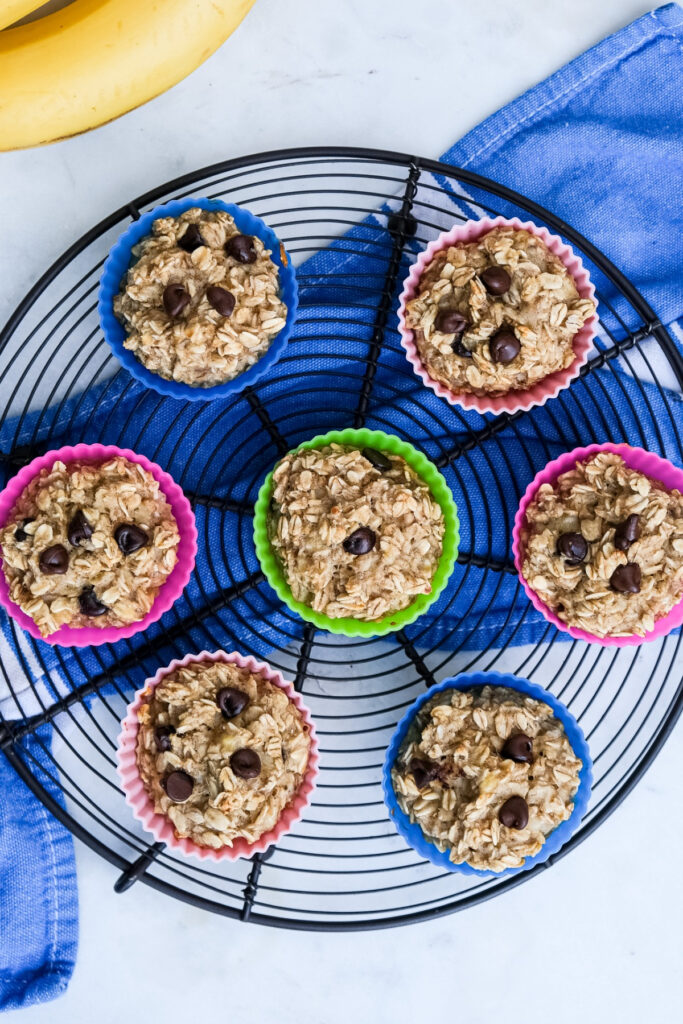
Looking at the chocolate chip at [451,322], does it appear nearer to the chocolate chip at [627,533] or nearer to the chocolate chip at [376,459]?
the chocolate chip at [376,459]

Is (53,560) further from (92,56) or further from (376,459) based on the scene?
(92,56)

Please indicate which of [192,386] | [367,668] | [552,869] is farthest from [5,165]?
[552,869]

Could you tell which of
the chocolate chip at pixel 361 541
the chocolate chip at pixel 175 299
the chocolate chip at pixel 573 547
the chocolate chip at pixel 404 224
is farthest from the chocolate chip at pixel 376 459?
the chocolate chip at pixel 404 224

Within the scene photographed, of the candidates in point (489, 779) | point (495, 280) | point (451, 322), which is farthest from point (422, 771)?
point (495, 280)

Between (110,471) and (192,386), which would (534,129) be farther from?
(110,471)

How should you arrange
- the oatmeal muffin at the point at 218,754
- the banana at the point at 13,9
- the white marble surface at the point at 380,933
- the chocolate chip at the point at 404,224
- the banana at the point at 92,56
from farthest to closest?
the white marble surface at the point at 380,933 < the chocolate chip at the point at 404,224 < the oatmeal muffin at the point at 218,754 < the banana at the point at 92,56 < the banana at the point at 13,9
